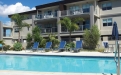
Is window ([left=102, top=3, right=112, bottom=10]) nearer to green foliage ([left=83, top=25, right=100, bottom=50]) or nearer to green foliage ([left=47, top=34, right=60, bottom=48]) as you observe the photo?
green foliage ([left=83, top=25, right=100, bottom=50])

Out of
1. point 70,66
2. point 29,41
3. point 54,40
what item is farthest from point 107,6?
point 70,66

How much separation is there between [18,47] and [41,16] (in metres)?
8.09

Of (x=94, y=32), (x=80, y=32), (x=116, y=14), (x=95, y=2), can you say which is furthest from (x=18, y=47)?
(x=116, y=14)

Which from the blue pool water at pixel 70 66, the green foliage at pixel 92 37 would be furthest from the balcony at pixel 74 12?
the blue pool water at pixel 70 66

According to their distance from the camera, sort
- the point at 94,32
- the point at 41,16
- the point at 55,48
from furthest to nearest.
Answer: the point at 41,16 → the point at 55,48 → the point at 94,32

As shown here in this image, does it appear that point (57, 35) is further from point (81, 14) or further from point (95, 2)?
point (95, 2)

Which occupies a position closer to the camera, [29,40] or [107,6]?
[107,6]

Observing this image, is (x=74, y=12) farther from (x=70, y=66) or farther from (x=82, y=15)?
(x=70, y=66)

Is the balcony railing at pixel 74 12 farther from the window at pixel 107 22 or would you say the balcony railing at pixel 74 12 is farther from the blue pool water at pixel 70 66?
the blue pool water at pixel 70 66

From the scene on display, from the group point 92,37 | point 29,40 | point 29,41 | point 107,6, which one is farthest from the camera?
point 29,41

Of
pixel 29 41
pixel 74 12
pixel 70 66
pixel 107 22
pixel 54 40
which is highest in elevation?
pixel 74 12

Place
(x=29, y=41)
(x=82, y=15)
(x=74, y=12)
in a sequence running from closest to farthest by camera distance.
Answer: (x=82, y=15) → (x=74, y=12) → (x=29, y=41)

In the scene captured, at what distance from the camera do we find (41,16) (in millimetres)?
32031

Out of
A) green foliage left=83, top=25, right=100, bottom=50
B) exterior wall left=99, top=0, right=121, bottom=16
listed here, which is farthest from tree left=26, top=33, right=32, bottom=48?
exterior wall left=99, top=0, right=121, bottom=16
